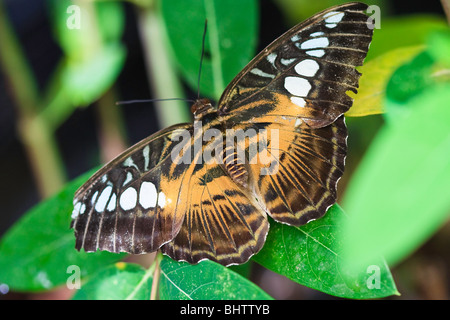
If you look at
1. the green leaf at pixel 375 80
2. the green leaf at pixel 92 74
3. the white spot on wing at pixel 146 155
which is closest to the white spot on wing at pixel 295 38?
the green leaf at pixel 375 80

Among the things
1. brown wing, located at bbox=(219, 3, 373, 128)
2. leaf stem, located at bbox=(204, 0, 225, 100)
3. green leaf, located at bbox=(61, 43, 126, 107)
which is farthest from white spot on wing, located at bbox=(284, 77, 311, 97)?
green leaf, located at bbox=(61, 43, 126, 107)

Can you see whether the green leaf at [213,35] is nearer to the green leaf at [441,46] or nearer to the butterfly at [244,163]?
the butterfly at [244,163]

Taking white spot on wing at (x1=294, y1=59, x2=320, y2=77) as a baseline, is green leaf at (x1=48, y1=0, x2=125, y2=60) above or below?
above

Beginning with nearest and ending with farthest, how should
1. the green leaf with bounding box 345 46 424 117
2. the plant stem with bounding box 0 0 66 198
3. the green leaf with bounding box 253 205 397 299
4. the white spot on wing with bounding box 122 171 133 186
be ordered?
the green leaf with bounding box 253 205 397 299 → the green leaf with bounding box 345 46 424 117 → the white spot on wing with bounding box 122 171 133 186 → the plant stem with bounding box 0 0 66 198

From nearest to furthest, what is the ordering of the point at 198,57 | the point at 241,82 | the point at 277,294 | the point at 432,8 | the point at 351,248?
the point at 351,248 < the point at 241,82 < the point at 198,57 < the point at 277,294 < the point at 432,8

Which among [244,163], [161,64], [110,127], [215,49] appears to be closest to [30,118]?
[110,127]

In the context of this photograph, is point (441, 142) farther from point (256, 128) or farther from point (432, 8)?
point (432, 8)

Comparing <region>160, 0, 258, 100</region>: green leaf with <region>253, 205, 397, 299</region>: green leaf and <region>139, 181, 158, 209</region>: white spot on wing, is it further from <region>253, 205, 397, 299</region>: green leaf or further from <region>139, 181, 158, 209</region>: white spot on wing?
<region>253, 205, 397, 299</region>: green leaf

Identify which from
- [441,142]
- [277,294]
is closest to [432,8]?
[277,294]
